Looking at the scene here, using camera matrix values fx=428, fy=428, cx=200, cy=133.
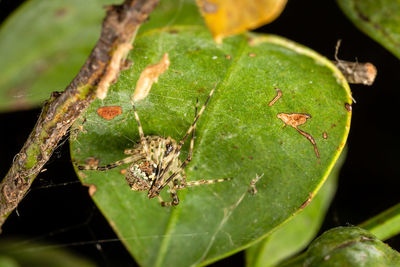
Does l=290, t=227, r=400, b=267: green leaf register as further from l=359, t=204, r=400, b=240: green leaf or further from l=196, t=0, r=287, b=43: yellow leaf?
l=196, t=0, r=287, b=43: yellow leaf

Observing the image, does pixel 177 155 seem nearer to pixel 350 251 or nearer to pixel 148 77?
pixel 148 77

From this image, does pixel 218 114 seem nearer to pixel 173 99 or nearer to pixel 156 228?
pixel 173 99

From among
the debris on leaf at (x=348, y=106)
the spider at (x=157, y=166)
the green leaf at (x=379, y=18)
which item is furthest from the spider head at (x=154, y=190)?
the green leaf at (x=379, y=18)

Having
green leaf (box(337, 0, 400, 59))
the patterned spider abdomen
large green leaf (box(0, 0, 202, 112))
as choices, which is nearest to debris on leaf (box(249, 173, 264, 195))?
the patterned spider abdomen

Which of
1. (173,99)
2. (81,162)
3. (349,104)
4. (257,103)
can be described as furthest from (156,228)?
(349,104)

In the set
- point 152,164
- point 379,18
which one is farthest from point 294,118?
point 152,164
